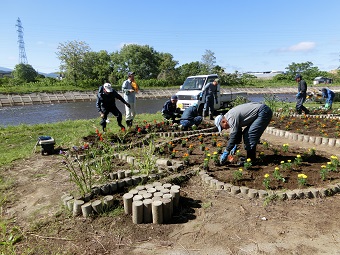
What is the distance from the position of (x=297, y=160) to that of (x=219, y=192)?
6.01 ft

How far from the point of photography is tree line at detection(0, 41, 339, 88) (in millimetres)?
41281

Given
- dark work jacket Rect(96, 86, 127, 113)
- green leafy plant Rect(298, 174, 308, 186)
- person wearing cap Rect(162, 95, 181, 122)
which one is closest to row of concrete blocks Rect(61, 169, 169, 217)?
green leafy plant Rect(298, 174, 308, 186)

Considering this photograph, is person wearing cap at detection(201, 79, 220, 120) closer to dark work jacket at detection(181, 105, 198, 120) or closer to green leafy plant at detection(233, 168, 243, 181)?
A: dark work jacket at detection(181, 105, 198, 120)

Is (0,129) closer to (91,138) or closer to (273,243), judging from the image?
(91,138)

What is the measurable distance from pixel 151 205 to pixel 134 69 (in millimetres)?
51467

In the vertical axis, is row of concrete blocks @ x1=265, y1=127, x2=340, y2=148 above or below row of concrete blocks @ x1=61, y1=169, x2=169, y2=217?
above

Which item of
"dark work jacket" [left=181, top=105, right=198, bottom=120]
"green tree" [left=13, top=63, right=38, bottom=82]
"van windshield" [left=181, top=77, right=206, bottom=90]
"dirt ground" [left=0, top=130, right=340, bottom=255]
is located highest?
"green tree" [left=13, top=63, right=38, bottom=82]

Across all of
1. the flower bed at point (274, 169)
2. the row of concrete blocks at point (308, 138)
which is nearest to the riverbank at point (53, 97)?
the row of concrete blocks at point (308, 138)

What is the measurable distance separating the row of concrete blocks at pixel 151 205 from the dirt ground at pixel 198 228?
10 cm

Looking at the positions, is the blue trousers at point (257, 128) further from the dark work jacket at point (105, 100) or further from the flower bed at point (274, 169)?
the dark work jacket at point (105, 100)

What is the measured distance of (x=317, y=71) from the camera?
5594cm

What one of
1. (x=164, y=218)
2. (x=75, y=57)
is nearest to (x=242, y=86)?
(x=75, y=57)

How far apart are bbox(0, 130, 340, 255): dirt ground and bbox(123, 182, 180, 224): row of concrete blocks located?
10 centimetres

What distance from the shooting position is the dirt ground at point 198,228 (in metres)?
2.78
